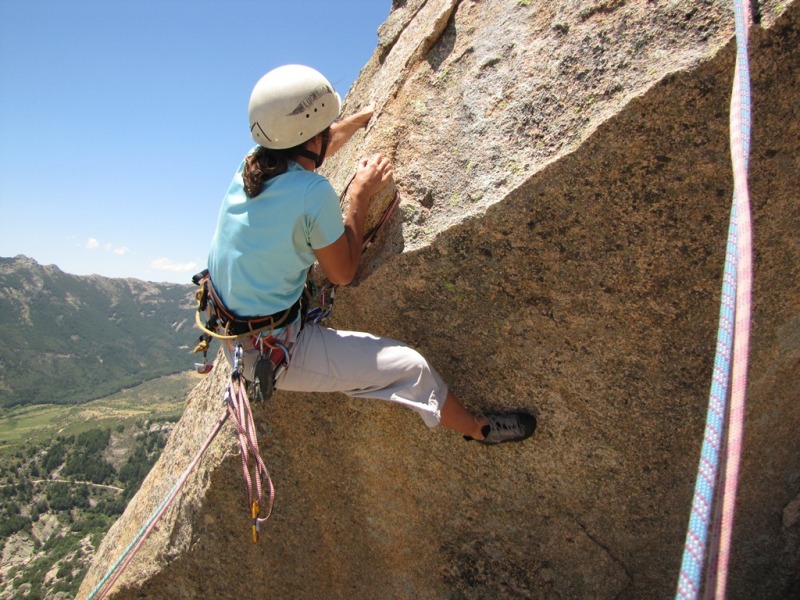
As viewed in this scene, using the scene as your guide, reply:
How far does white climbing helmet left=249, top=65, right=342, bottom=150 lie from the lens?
3420mm

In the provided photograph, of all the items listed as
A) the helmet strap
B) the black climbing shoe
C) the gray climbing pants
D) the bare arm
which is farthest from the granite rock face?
the helmet strap

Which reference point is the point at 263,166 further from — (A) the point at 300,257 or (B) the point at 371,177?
(B) the point at 371,177

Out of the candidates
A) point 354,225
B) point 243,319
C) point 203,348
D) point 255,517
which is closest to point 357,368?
point 243,319

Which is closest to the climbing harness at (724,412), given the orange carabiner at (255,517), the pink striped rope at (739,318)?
the pink striped rope at (739,318)

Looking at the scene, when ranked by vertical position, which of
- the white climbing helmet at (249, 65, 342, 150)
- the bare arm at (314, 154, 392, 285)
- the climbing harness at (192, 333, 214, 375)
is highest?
the white climbing helmet at (249, 65, 342, 150)

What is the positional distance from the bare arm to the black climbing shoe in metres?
1.56

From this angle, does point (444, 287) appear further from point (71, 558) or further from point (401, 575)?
point (71, 558)

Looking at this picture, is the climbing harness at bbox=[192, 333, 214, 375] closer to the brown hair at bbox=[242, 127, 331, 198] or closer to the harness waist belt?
the harness waist belt

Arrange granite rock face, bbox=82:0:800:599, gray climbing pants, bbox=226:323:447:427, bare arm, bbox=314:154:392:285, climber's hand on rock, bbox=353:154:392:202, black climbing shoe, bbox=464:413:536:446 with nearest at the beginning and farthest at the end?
granite rock face, bbox=82:0:800:599 → bare arm, bbox=314:154:392:285 → gray climbing pants, bbox=226:323:447:427 → climber's hand on rock, bbox=353:154:392:202 → black climbing shoe, bbox=464:413:536:446

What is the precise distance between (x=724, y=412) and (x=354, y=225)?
257cm

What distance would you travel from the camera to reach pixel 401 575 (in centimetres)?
518

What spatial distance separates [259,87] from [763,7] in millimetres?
2957

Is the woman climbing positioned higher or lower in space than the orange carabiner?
higher

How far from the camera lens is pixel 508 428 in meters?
4.16
